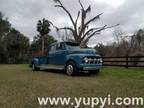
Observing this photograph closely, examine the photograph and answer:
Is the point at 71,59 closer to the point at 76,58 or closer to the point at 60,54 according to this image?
the point at 76,58

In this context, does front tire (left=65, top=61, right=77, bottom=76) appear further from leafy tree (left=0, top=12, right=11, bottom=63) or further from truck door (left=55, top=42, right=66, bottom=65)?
leafy tree (left=0, top=12, right=11, bottom=63)

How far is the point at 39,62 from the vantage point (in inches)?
563

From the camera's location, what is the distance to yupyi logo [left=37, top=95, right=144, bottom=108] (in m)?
4.53

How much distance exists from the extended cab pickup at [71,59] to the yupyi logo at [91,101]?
5.25m

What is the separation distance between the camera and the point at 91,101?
188 inches

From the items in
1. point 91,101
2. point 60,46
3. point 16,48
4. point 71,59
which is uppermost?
point 16,48

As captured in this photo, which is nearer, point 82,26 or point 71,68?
point 71,68

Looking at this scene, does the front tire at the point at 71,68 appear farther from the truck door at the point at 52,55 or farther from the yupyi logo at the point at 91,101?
the yupyi logo at the point at 91,101

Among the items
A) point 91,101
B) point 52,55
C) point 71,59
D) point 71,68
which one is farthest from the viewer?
point 52,55

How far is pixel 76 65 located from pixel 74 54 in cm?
72

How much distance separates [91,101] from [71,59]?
6.13m

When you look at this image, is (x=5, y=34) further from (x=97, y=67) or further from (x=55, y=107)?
(x=55, y=107)

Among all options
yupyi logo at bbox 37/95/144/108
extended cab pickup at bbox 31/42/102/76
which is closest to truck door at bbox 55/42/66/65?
extended cab pickup at bbox 31/42/102/76

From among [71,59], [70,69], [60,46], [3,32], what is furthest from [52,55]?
[3,32]
